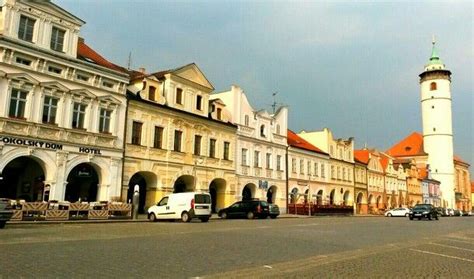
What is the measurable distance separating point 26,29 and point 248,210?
21036 mm

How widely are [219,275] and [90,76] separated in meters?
25.9

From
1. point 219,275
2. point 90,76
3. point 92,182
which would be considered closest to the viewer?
point 219,275

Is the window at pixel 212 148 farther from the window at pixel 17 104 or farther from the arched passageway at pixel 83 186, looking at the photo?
the window at pixel 17 104

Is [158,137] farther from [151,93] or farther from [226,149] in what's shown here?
[226,149]

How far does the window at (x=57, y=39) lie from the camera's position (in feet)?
96.1

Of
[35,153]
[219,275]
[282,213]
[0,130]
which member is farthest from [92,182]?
[219,275]

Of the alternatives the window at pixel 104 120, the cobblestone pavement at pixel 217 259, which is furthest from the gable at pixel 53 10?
the cobblestone pavement at pixel 217 259

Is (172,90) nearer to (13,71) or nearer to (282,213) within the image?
(13,71)

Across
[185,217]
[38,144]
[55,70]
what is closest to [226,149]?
[185,217]

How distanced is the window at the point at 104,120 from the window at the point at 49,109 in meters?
3.53

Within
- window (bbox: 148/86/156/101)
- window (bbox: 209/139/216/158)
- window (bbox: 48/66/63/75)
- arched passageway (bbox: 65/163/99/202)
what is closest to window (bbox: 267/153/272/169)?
window (bbox: 209/139/216/158)

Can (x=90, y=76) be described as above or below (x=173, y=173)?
above

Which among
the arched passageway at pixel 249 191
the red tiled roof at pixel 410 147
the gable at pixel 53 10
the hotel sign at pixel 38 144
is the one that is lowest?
the arched passageway at pixel 249 191

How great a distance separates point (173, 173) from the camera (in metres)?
37.1
